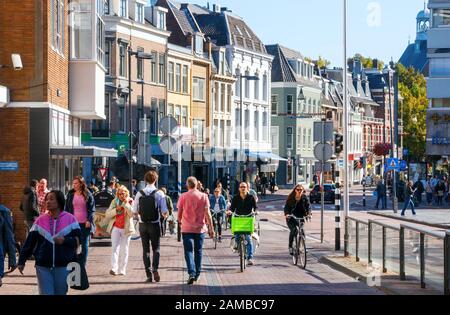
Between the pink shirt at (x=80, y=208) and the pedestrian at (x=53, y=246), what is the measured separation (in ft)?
26.0

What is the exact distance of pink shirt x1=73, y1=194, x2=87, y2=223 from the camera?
2009 centimetres

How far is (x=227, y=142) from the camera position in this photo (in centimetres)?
8162

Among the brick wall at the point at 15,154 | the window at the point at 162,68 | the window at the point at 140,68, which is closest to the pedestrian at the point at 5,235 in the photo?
the brick wall at the point at 15,154

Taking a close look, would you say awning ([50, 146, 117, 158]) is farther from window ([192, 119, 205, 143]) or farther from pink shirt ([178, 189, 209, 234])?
window ([192, 119, 205, 143])

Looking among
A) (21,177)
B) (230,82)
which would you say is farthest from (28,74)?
(230,82)

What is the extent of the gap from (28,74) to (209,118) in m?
52.8

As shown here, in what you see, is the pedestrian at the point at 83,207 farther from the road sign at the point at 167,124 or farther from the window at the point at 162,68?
the window at the point at 162,68

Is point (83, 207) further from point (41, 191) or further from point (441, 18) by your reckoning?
point (441, 18)

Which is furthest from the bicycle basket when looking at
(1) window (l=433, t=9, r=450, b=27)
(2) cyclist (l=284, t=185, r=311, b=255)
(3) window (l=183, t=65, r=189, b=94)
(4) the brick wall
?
(1) window (l=433, t=9, r=450, b=27)

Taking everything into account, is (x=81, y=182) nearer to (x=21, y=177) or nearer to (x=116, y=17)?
(x=21, y=177)

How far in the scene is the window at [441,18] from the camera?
8138 cm

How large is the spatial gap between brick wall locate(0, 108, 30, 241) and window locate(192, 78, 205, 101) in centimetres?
5148

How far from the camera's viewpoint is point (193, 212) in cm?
1897

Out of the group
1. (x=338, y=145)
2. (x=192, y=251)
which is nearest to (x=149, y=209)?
(x=192, y=251)
